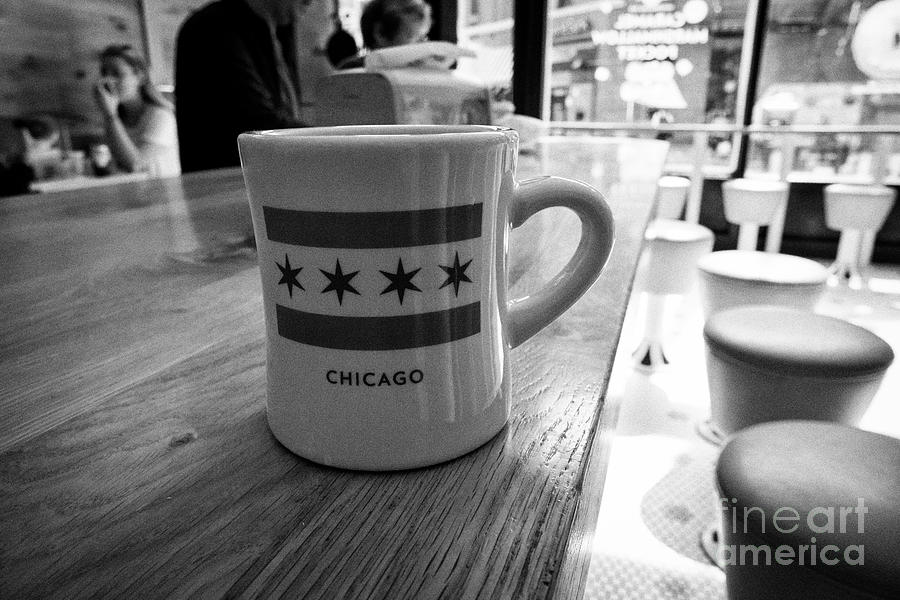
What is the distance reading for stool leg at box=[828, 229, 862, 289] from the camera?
3766 mm

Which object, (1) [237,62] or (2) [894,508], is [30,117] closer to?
(1) [237,62]

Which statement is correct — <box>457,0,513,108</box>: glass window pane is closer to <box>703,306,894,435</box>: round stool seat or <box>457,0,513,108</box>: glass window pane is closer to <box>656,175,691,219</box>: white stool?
<box>656,175,691,219</box>: white stool

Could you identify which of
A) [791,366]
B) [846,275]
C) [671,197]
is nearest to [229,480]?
[791,366]

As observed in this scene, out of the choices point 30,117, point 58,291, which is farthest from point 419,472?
point 30,117

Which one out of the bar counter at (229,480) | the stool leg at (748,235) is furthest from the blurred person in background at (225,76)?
the stool leg at (748,235)

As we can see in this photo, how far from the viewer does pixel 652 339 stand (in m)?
2.48

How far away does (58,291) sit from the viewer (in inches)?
23.8

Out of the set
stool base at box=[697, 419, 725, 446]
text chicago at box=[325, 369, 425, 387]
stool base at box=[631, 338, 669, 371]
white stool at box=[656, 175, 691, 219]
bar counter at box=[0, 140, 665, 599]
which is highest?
text chicago at box=[325, 369, 425, 387]

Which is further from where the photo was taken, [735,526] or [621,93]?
[621,93]

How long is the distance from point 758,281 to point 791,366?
0.72m

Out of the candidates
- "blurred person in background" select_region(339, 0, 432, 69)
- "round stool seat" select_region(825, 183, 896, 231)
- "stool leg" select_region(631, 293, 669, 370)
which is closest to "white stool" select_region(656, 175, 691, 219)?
"stool leg" select_region(631, 293, 669, 370)

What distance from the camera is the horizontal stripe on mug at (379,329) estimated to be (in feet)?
0.89

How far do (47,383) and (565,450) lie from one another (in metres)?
0.35

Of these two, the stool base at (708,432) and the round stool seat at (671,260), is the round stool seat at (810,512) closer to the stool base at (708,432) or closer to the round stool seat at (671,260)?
the stool base at (708,432)
